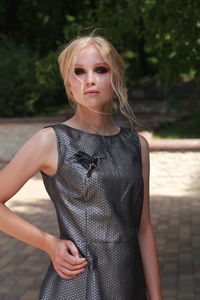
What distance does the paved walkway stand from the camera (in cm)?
552

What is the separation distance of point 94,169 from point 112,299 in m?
0.39

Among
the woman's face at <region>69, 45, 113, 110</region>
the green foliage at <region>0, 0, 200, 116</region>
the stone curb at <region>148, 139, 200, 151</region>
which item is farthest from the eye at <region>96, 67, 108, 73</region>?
the stone curb at <region>148, 139, 200, 151</region>

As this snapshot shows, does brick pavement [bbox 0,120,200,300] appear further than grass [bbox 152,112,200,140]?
No

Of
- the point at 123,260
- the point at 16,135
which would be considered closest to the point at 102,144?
the point at 123,260

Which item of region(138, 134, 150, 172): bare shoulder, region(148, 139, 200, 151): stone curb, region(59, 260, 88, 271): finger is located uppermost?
region(138, 134, 150, 172): bare shoulder

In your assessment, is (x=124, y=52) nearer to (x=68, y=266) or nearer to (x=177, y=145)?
(x=177, y=145)

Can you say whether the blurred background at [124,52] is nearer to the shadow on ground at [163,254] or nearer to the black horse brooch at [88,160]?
the black horse brooch at [88,160]

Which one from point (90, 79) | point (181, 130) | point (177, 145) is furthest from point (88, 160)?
point (181, 130)

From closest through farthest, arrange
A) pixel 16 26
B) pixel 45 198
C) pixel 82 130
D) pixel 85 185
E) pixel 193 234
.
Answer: pixel 85 185 → pixel 82 130 → pixel 193 234 → pixel 45 198 → pixel 16 26

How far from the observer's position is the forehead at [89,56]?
74.3 inches

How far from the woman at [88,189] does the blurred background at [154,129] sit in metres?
0.36

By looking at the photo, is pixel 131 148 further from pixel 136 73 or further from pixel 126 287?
pixel 136 73

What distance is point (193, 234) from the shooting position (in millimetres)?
7543

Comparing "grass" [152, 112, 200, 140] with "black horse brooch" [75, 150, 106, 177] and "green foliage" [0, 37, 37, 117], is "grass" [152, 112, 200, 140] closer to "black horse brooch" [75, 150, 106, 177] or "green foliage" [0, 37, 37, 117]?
"green foliage" [0, 37, 37, 117]
